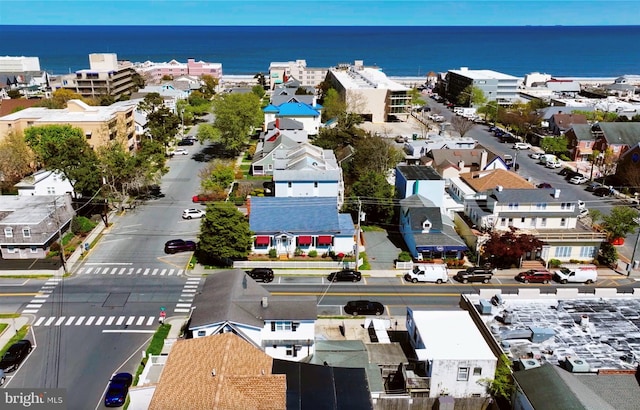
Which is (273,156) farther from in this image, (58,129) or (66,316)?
(66,316)

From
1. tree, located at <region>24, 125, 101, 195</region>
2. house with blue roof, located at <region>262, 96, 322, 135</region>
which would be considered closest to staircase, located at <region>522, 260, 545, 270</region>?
tree, located at <region>24, 125, 101, 195</region>

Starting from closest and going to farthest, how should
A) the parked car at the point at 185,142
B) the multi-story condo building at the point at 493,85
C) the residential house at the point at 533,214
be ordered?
1. the residential house at the point at 533,214
2. the parked car at the point at 185,142
3. the multi-story condo building at the point at 493,85

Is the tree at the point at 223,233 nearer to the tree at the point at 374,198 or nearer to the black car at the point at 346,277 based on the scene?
the black car at the point at 346,277

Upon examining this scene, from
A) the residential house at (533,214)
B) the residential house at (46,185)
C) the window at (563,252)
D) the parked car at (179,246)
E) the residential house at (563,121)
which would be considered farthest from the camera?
the residential house at (563,121)

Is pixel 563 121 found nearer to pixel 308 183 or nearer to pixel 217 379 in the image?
pixel 308 183

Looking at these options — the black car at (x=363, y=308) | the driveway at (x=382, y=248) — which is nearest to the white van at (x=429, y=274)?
the driveway at (x=382, y=248)

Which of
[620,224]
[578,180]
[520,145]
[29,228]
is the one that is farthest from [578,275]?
[520,145]
